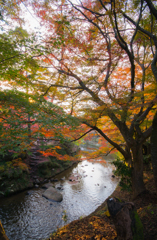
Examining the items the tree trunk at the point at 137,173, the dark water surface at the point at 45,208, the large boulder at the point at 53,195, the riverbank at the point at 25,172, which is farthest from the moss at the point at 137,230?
the riverbank at the point at 25,172

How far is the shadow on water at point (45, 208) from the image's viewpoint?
5096 millimetres

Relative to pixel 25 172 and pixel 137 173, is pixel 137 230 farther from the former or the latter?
pixel 25 172

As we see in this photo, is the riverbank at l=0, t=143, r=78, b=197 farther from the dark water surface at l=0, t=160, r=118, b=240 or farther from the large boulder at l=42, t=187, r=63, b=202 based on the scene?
the large boulder at l=42, t=187, r=63, b=202

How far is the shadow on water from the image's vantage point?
510 cm

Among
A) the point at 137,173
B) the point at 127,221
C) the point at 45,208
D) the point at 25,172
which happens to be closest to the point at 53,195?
the point at 45,208

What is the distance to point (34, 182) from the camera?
913 cm

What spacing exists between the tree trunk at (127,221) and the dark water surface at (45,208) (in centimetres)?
382

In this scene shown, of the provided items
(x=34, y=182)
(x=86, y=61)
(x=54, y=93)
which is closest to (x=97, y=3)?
(x=86, y=61)

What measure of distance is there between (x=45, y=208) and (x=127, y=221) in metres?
5.57

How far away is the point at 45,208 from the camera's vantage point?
6.49m

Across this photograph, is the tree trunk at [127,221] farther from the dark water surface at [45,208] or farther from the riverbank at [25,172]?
the riverbank at [25,172]

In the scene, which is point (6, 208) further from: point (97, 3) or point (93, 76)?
point (97, 3)

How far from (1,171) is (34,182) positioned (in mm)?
2658

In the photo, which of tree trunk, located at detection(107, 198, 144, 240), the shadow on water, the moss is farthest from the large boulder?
the moss
